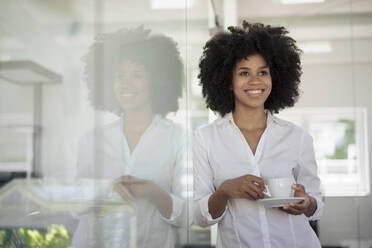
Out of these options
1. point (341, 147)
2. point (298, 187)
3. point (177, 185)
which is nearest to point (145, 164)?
point (177, 185)

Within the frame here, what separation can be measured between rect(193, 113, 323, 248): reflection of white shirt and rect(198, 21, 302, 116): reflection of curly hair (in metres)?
0.21

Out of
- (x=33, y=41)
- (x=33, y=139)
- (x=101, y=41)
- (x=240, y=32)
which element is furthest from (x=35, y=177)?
(x=240, y=32)

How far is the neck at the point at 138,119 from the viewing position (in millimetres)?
857

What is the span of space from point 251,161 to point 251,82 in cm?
26

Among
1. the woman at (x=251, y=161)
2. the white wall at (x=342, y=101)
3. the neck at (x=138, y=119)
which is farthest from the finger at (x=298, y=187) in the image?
the white wall at (x=342, y=101)

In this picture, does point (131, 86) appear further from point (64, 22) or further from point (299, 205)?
point (299, 205)

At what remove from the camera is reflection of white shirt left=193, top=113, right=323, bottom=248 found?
4.20 ft

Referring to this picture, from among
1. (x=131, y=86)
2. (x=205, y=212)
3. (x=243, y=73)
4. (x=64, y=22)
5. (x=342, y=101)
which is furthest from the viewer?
(x=342, y=101)

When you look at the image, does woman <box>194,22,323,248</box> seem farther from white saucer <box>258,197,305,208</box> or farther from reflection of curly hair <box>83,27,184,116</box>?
reflection of curly hair <box>83,27,184,116</box>

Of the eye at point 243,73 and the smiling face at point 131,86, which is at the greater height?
the eye at point 243,73

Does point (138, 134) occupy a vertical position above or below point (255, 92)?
below

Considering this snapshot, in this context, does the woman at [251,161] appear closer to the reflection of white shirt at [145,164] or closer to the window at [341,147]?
the reflection of white shirt at [145,164]

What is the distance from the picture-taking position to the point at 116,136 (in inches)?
31.9

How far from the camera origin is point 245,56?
1.42 metres
